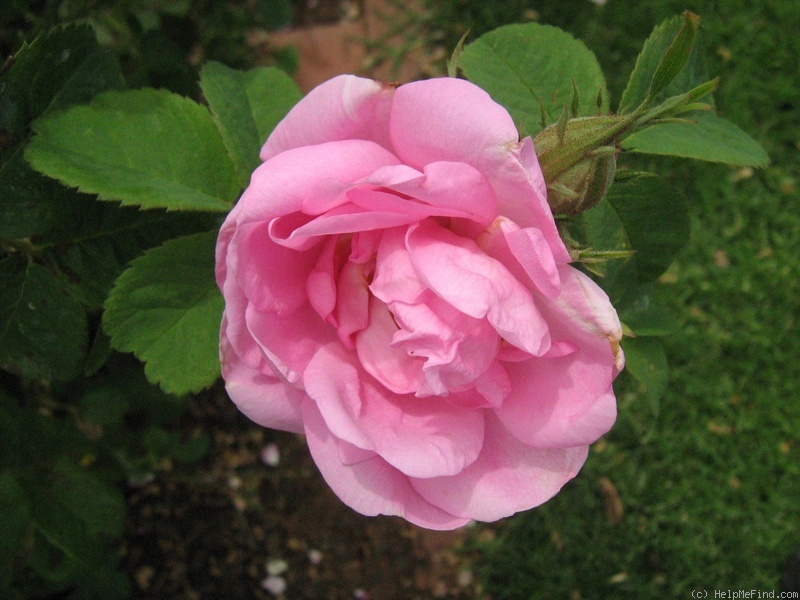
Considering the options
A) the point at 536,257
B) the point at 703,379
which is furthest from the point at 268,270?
the point at 703,379

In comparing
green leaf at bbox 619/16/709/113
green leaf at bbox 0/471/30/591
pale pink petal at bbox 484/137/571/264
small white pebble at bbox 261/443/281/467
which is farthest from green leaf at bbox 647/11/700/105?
small white pebble at bbox 261/443/281/467

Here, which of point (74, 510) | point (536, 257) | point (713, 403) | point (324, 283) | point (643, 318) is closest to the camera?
point (536, 257)

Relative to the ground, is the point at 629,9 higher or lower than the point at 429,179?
lower

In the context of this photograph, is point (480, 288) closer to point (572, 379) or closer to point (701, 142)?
point (572, 379)

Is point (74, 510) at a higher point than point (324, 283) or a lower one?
lower

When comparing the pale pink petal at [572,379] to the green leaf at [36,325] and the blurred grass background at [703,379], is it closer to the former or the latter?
the green leaf at [36,325]

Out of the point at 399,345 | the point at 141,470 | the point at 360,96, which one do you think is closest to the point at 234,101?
the point at 360,96

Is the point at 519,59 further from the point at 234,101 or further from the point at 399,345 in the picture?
the point at 399,345
